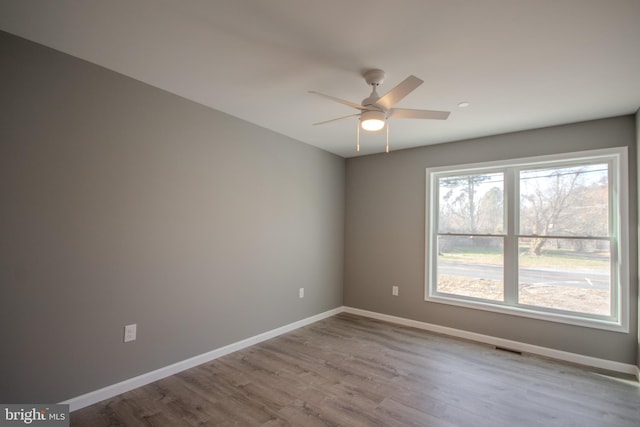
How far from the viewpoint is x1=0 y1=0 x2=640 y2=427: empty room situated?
A: 6.35 ft

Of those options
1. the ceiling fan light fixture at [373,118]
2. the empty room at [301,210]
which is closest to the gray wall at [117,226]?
the empty room at [301,210]

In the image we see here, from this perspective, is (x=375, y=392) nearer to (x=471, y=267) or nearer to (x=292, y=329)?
(x=292, y=329)

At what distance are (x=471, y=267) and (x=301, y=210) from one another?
2362 mm

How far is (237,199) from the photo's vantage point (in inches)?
133

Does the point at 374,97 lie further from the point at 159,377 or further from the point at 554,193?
the point at 159,377

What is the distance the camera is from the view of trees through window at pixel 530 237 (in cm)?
324

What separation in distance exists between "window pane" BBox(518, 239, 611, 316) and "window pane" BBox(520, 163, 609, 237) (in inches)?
5.5

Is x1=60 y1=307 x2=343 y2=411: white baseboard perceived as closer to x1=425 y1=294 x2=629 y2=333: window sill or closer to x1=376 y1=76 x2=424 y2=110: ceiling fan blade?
x1=425 y1=294 x2=629 y2=333: window sill

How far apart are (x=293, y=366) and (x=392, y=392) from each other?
962 millimetres

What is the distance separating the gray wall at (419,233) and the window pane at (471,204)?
0.85ft

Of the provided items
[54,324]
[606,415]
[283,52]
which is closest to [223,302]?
[54,324]

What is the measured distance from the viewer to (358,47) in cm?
202
